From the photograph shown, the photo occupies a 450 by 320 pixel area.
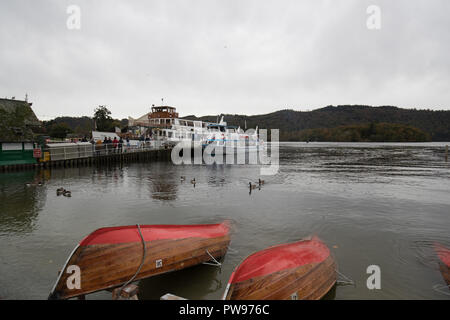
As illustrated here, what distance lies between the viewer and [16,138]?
3148 cm

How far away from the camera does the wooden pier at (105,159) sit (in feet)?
83.3

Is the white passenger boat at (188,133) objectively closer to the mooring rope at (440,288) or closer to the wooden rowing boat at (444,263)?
the wooden rowing boat at (444,263)

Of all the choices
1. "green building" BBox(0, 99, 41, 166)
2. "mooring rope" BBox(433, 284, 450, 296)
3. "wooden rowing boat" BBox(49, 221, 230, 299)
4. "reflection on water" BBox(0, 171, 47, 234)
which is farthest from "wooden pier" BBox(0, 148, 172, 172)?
"mooring rope" BBox(433, 284, 450, 296)

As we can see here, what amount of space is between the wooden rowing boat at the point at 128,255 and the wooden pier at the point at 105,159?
25799 millimetres

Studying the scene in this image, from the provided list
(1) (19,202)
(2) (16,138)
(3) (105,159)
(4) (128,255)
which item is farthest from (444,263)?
(2) (16,138)

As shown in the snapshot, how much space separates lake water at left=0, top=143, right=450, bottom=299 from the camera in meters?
6.39

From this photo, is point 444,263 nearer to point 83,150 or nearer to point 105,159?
point 83,150

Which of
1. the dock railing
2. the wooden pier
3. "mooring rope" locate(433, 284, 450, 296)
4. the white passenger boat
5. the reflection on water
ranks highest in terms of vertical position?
Answer: the white passenger boat

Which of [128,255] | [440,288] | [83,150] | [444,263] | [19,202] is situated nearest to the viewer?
[128,255]

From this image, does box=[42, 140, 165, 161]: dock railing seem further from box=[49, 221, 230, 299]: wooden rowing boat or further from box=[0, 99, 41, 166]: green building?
box=[49, 221, 230, 299]: wooden rowing boat

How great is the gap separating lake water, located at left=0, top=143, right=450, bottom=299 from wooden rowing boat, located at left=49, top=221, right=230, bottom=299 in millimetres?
618

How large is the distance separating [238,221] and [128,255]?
6.61m

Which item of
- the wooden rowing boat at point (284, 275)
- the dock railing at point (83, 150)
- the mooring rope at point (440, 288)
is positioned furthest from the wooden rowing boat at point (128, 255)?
the dock railing at point (83, 150)
